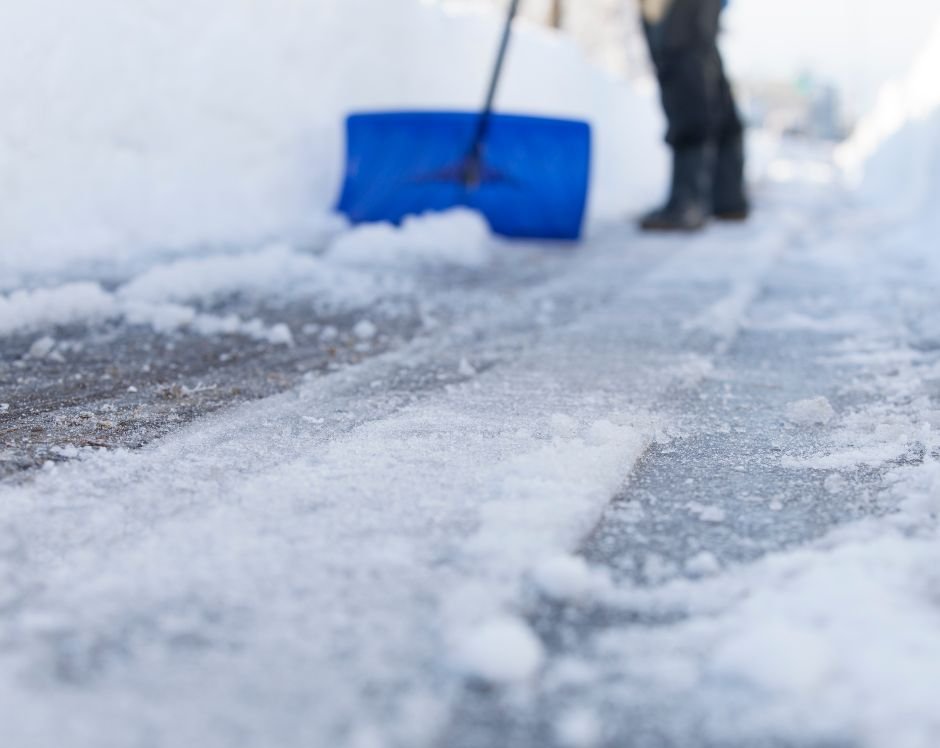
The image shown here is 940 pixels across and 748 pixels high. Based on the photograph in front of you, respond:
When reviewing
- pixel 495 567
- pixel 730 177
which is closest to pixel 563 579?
pixel 495 567

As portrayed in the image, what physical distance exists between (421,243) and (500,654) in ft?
7.02

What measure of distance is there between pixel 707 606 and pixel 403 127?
2625 millimetres

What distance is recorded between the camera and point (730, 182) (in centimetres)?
416

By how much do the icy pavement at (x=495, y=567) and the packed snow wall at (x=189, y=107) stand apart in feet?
4.06

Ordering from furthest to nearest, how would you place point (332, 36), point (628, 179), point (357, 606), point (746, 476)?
point (628, 179)
point (332, 36)
point (746, 476)
point (357, 606)

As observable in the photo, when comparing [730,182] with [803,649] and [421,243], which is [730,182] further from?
[803,649]

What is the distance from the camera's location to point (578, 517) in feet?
2.63

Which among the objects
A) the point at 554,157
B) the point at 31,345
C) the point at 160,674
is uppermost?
the point at 554,157

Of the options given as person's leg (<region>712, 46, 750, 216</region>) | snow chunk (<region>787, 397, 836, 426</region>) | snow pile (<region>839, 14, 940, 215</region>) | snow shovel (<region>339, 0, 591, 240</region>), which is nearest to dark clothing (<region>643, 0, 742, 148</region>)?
person's leg (<region>712, 46, 750, 216</region>)

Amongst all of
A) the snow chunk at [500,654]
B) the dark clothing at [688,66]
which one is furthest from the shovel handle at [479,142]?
the snow chunk at [500,654]

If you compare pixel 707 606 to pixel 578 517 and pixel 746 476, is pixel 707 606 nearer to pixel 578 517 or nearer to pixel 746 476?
pixel 578 517

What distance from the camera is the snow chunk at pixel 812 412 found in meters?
1.14

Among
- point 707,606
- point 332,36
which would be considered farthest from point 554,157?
point 707,606

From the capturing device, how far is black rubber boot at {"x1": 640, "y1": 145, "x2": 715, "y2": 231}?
11.5ft
